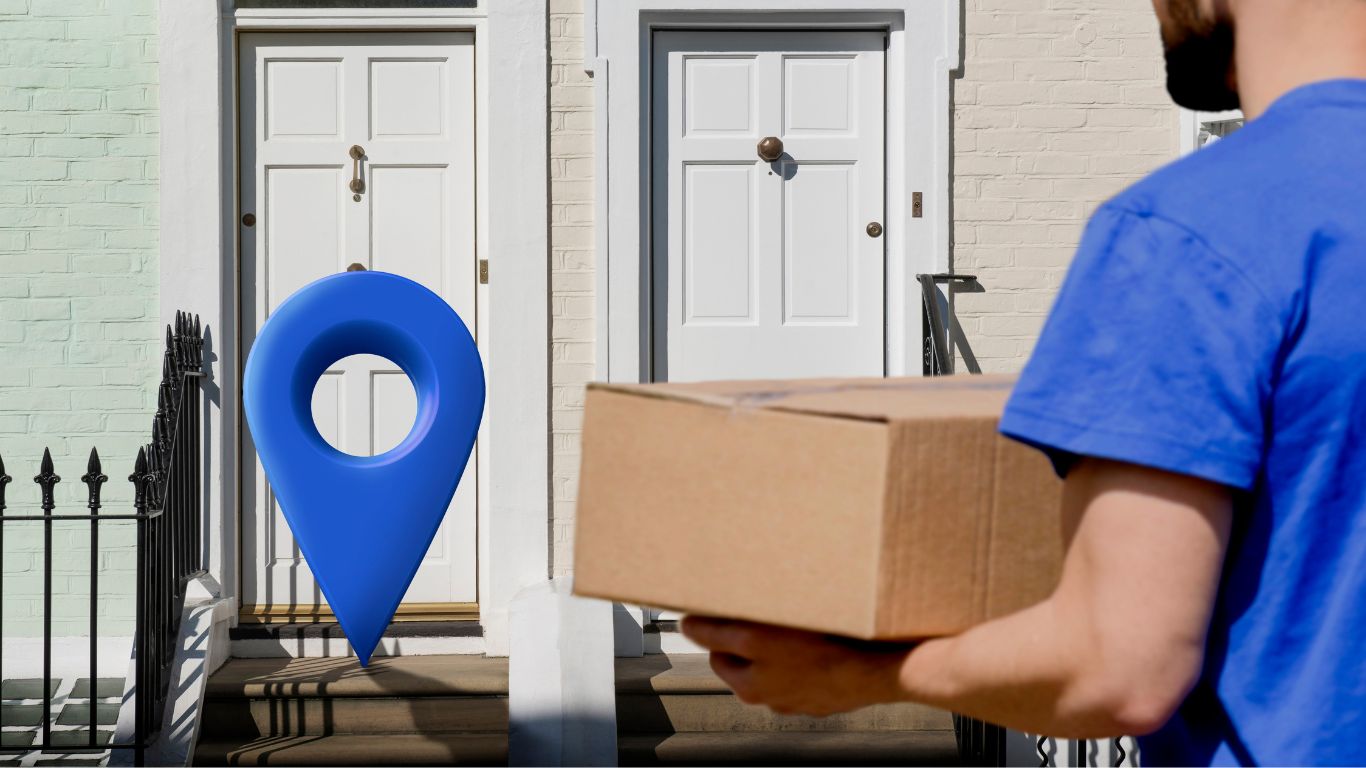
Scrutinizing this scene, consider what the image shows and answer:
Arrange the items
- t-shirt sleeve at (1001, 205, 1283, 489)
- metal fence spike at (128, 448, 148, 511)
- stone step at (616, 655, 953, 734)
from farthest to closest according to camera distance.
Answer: stone step at (616, 655, 953, 734)
metal fence spike at (128, 448, 148, 511)
t-shirt sleeve at (1001, 205, 1283, 489)

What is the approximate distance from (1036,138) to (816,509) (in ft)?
15.8

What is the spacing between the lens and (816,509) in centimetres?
93

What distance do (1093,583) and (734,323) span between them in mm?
4665

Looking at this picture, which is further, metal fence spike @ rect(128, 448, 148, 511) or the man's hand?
metal fence spike @ rect(128, 448, 148, 511)

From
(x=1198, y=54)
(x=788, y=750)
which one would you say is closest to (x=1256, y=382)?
(x=1198, y=54)

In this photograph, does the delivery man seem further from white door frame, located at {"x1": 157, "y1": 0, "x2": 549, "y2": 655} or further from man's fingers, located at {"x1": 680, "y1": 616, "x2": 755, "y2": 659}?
white door frame, located at {"x1": 157, "y1": 0, "x2": 549, "y2": 655}

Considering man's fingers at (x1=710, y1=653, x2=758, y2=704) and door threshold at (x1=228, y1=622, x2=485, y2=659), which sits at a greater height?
man's fingers at (x1=710, y1=653, x2=758, y2=704)

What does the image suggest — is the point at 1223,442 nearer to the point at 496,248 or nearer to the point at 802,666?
the point at 802,666

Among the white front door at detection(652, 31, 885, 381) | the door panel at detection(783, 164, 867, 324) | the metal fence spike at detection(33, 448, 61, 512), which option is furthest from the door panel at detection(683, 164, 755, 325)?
the metal fence spike at detection(33, 448, 61, 512)

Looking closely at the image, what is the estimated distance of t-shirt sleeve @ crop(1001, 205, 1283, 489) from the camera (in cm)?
78

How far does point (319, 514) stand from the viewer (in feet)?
11.5

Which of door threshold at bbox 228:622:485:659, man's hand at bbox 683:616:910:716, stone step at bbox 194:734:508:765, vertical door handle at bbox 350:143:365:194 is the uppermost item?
vertical door handle at bbox 350:143:365:194

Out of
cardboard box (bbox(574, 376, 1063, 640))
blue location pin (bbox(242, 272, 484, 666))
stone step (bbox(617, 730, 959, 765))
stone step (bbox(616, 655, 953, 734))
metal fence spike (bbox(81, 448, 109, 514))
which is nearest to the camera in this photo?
cardboard box (bbox(574, 376, 1063, 640))

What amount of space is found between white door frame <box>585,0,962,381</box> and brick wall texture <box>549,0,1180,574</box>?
0.08 metres
